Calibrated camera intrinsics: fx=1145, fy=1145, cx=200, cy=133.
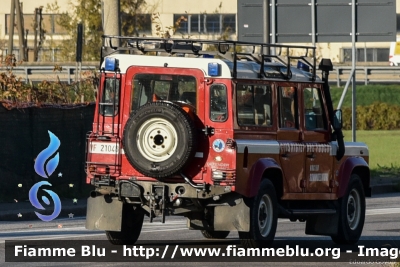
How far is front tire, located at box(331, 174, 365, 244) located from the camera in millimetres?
14375

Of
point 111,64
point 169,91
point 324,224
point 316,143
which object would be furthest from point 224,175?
point 324,224

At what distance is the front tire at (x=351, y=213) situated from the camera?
1438 cm

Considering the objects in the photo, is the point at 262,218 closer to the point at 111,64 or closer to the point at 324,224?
the point at 324,224

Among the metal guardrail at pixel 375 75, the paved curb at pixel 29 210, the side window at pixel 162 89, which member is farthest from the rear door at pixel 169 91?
the metal guardrail at pixel 375 75

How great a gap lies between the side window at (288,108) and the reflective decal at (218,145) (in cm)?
122

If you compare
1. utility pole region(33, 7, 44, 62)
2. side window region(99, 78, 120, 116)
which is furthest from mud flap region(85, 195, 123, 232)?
utility pole region(33, 7, 44, 62)

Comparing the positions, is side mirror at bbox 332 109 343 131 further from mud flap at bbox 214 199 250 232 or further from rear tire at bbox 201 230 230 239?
mud flap at bbox 214 199 250 232

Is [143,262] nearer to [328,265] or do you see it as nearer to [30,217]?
[328,265]

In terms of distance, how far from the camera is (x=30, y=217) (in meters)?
18.1

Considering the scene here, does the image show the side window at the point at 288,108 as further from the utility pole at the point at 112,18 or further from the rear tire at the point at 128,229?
the utility pole at the point at 112,18

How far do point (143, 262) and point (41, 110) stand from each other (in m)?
Answer: 8.83

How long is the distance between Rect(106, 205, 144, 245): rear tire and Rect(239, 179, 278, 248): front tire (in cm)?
140

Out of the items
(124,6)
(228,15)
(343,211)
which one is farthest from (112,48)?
(228,15)

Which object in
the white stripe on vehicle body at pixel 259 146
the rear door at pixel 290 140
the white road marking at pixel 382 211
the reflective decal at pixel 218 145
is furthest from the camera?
the white road marking at pixel 382 211
